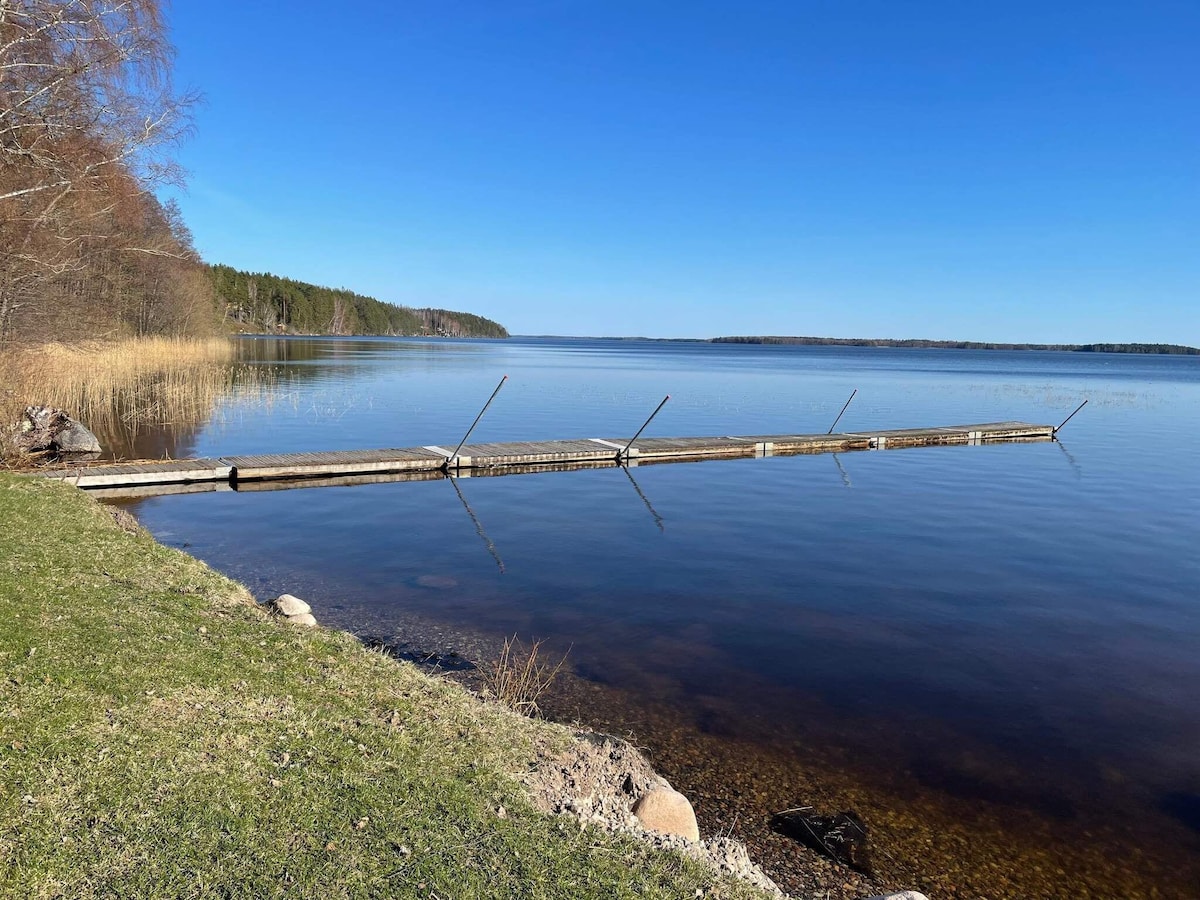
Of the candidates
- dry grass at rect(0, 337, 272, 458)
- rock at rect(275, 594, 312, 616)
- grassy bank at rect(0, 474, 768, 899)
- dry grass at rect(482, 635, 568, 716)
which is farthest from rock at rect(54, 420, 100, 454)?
dry grass at rect(482, 635, 568, 716)

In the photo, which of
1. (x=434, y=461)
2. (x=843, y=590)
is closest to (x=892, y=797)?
(x=843, y=590)

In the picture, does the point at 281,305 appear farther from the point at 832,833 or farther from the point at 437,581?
the point at 832,833

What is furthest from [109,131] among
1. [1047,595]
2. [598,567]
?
[1047,595]

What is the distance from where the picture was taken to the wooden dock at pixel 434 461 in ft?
55.4

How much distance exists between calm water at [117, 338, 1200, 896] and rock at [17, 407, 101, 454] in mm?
3712

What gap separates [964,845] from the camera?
5.92 m

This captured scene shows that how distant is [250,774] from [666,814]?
8.39 feet

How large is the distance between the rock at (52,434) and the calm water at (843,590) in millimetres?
3712

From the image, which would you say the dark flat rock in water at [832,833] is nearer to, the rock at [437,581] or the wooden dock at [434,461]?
the rock at [437,581]

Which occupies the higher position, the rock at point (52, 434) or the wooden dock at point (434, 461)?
the rock at point (52, 434)

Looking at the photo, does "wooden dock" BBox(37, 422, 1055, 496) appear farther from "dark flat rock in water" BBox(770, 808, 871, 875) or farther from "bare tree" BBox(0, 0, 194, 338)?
"dark flat rock in water" BBox(770, 808, 871, 875)

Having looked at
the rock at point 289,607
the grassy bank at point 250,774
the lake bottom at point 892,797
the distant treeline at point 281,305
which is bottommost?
the lake bottom at point 892,797

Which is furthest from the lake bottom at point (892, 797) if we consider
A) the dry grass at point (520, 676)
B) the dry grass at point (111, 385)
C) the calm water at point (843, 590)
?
the dry grass at point (111, 385)

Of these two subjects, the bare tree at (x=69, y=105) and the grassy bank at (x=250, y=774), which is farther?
the bare tree at (x=69, y=105)
